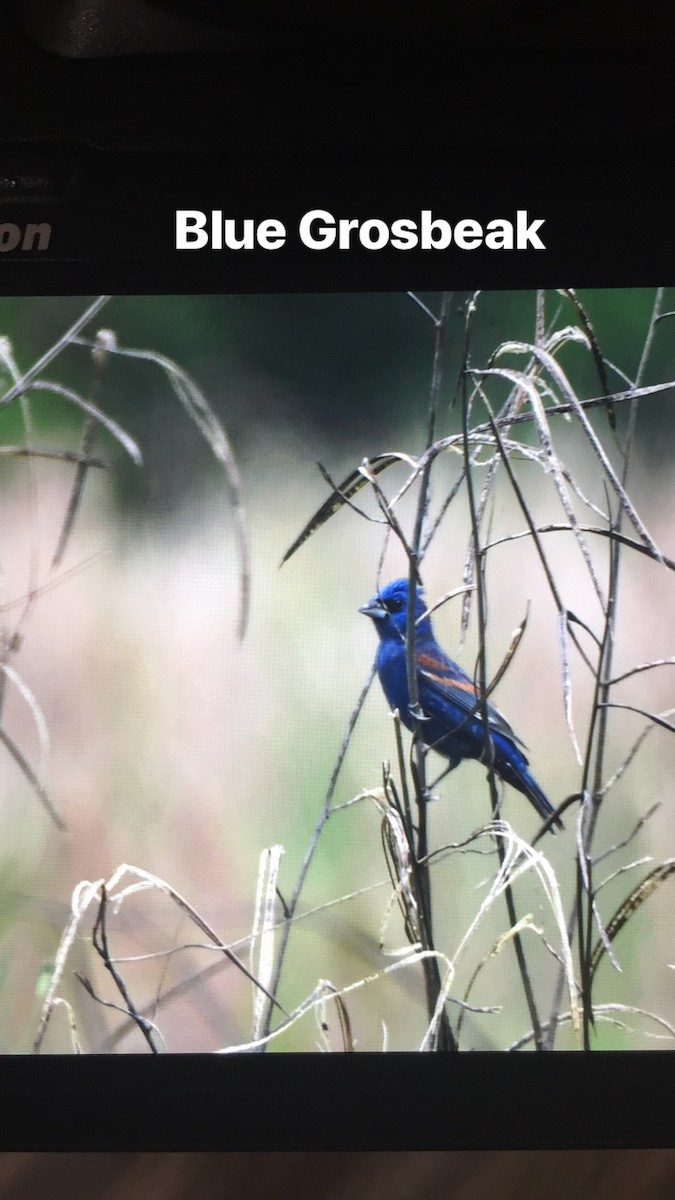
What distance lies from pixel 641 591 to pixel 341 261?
1.40ft

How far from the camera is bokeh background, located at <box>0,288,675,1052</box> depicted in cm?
102

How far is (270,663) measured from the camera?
1034 mm

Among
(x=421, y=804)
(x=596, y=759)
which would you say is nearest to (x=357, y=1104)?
(x=421, y=804)

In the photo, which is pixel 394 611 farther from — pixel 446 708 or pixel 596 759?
pixel 596 759

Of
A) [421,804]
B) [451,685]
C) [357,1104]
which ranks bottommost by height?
[357,1104]

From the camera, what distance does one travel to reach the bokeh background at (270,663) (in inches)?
40.0

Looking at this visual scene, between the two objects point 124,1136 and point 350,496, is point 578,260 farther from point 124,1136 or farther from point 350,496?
point 124,1136

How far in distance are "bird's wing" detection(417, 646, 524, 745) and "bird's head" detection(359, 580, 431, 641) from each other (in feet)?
0.08

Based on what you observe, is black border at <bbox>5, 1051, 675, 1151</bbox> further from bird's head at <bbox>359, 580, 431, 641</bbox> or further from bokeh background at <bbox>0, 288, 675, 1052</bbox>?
bird's head at <bbox>359, 580, 431, 641</bbox>

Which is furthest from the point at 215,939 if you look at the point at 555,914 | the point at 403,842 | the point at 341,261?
the point at 341,261

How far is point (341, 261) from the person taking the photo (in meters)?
1.06

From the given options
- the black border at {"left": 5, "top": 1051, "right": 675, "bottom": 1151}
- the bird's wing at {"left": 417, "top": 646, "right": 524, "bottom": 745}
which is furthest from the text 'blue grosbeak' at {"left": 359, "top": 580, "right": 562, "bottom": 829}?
the black border at {"left": 5, "top": 1051, "right": 675, "bottom": 1151}

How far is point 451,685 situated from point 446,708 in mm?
22

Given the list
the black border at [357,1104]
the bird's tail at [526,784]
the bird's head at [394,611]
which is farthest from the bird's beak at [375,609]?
the black border at [357,1104]
